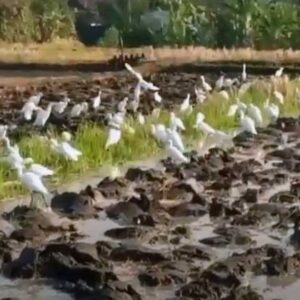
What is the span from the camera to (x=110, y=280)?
28.1ft

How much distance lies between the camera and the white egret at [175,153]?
13633 mm

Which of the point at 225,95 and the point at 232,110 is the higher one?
the point at 232,110

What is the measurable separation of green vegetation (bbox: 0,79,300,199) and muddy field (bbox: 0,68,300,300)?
0.43m

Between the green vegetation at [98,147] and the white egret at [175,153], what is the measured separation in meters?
0.67

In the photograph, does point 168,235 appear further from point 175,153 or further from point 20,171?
point 175,153

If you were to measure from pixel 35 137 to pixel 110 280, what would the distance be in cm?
608

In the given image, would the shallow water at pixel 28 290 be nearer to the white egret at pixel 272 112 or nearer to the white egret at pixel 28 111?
the white egret at pixel 28 111

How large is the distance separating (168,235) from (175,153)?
337 centimetres

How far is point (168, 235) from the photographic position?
407 inches

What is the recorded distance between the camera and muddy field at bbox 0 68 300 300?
8602 mm

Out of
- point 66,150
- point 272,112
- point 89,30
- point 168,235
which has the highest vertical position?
point 66,150

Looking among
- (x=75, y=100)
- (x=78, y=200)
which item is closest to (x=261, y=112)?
(x=75, y=100)

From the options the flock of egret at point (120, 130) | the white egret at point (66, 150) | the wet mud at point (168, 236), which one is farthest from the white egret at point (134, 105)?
the white egret at point (66, 150)

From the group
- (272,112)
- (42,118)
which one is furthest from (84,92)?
(42,118)
